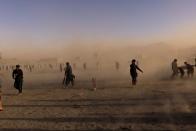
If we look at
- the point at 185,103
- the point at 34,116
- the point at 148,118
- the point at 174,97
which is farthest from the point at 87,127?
the point at 174,97

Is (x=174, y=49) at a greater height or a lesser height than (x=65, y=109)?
greater

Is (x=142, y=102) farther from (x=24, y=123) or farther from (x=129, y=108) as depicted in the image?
(x=24, y=123)

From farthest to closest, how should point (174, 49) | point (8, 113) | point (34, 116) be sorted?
1. point (174, 49)
2. point (8, 113)
3. point (34, 116)

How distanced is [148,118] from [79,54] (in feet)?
466

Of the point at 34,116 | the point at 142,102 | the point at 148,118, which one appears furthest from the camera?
the point at 142,102

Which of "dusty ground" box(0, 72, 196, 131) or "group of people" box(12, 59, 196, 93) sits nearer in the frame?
"dusty ground" box(0, 72, 196, 131)

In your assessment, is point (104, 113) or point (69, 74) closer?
point (104, 113)

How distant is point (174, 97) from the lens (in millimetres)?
22484

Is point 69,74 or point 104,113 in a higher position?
point 69,74

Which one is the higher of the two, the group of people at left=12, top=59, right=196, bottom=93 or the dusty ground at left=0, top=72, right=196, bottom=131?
the group of people at left=12, top=59, right=196, bottom=93

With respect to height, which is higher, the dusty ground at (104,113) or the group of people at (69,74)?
the group of people at (69,74)

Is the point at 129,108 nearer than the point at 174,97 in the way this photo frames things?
Yes

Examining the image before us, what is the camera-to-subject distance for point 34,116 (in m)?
17.8

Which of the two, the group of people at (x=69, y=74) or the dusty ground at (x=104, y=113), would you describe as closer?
the dusty ground at (x=104, y=113)
